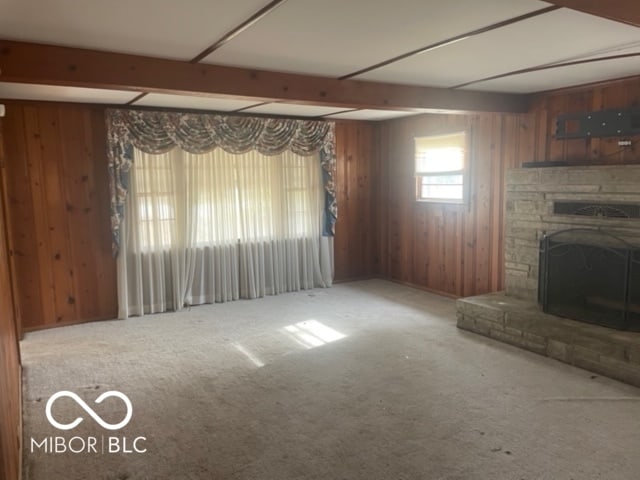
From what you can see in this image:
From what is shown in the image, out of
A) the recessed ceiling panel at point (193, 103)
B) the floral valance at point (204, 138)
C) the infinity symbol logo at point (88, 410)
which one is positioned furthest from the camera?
the floral valance at point (204, 138)

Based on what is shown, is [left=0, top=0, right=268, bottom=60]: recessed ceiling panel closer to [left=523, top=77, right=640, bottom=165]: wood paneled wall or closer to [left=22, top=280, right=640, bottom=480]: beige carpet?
[left=22, top=280, right=640, bottom=480]: beige carpet

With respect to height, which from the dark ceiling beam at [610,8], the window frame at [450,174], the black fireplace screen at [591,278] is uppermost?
the dark ceiling beam at [610,8]

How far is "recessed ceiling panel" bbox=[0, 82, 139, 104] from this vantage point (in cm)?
384

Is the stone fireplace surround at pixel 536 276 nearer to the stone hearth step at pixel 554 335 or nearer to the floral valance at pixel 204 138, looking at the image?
the stone hearth step at pixel 554 335

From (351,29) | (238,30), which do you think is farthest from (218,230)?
(351,29)

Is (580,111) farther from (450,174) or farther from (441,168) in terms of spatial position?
(441,168)

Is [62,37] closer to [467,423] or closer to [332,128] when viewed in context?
[467,423]

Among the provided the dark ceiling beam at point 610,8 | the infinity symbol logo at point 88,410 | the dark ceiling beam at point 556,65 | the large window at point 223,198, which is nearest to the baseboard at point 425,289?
the large window at point 223,198

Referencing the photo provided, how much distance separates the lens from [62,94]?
421 centimetres

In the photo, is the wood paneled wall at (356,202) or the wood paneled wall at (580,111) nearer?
the wood paneled wall at (580,111)

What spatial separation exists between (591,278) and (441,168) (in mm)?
2243

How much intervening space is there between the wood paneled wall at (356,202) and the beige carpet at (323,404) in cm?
194

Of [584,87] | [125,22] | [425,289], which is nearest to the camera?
[125,22]

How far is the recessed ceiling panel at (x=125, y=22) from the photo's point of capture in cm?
205
